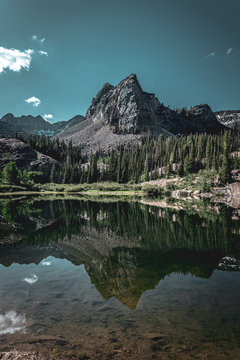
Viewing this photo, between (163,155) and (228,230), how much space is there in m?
104

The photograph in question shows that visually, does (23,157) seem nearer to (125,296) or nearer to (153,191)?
(153,191)

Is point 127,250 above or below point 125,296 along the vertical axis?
below

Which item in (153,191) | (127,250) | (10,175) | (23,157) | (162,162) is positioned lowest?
(127,250)

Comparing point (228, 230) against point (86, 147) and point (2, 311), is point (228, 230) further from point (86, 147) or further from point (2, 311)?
point (86, 147)

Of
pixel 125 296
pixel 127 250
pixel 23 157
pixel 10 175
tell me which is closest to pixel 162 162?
pixel 10 175

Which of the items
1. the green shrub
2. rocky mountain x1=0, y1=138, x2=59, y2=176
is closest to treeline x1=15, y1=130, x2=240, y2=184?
rocky mountain x1=0, y1=138, x2=59, y2=176

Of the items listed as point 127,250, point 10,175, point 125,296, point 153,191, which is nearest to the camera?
point 125,296

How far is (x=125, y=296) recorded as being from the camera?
707 cm

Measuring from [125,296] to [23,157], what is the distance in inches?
5471

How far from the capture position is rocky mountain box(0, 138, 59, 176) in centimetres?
12688

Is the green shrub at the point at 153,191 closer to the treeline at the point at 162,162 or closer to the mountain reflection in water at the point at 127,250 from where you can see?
the treeline at the point at 162,162

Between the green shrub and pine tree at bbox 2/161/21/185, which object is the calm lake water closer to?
the green shrub

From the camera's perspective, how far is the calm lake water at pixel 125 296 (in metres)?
4.75

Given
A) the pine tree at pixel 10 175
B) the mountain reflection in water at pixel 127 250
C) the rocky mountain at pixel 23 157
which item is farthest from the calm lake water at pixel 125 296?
the rocky mountain at pixel 23 157
